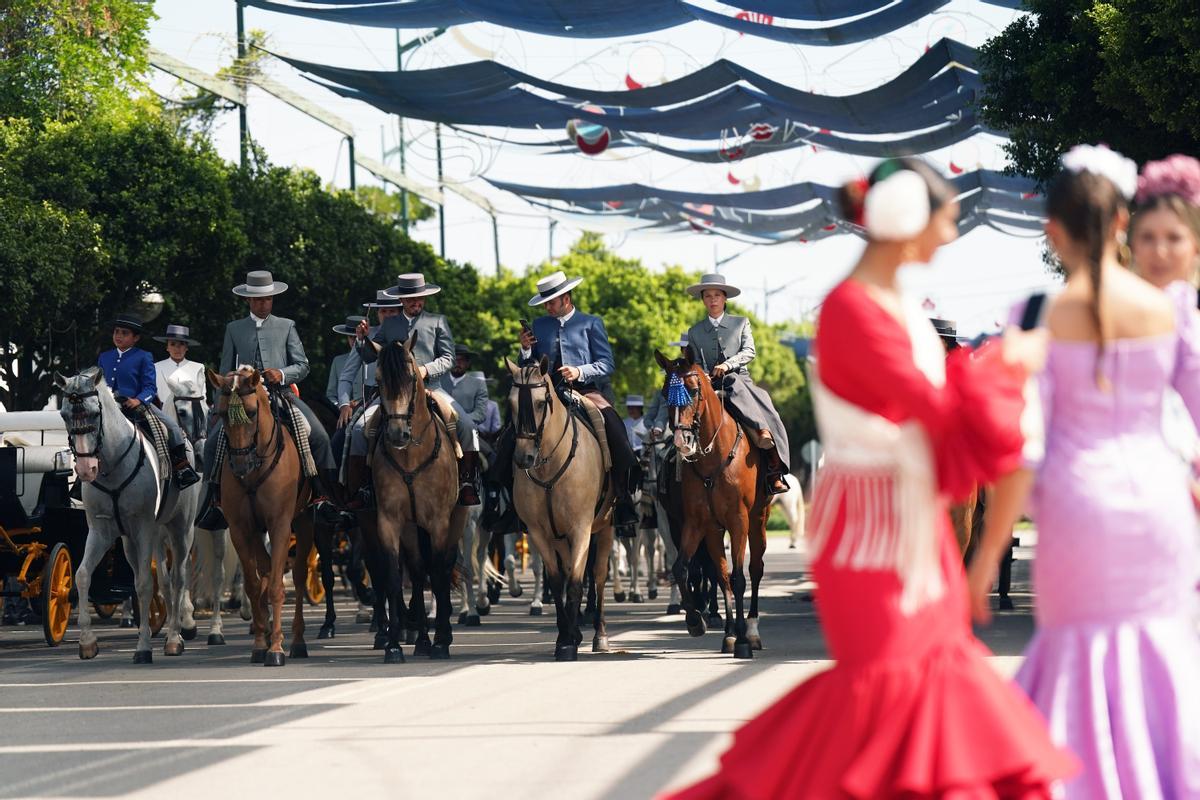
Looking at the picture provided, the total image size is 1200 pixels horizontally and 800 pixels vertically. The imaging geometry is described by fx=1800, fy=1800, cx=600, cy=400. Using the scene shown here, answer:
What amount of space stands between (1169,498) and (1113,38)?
13.7m

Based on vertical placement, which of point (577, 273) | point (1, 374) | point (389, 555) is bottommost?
point (389, 555)

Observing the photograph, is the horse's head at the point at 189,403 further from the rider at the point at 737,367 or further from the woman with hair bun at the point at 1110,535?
the woman with hair bun at the point at 1110,535

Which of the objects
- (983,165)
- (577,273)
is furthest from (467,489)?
(577,273)

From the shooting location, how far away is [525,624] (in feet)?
62.1

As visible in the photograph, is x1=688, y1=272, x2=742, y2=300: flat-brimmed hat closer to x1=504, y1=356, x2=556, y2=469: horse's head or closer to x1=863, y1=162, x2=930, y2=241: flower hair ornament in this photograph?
x1=504, y1=356, x2=556, y2=469: horse's head

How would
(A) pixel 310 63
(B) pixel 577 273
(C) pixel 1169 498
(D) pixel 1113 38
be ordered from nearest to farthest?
(C) pixel 1169 498 < (D) pixel 1113 38 < (A) pixel 310 63 < (B) pixel 577 273

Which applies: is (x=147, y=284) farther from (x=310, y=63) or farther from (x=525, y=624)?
(x=525, y=624)

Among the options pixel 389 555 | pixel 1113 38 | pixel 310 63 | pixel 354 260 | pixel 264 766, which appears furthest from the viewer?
pixel 354 260

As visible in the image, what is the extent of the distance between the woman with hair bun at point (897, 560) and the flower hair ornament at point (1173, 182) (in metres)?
1.48

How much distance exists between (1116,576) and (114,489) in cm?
1118

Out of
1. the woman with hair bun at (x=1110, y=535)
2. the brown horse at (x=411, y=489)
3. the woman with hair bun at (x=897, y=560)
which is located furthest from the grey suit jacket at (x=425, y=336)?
the woman with hair bun at (x=897, y=560)

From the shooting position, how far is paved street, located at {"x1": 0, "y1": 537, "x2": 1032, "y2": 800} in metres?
8.00

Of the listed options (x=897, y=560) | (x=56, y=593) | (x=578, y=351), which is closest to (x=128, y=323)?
(x=56, y=593)

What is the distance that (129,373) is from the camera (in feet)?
53.1
